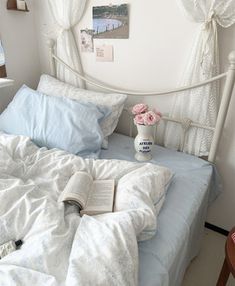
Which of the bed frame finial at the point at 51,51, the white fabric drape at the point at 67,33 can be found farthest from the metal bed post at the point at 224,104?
the bed frame finial at the point at 51,51

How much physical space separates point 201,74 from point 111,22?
715mm

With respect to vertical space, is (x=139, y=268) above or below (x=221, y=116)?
below

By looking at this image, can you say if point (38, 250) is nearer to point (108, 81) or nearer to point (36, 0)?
point (108, 81)

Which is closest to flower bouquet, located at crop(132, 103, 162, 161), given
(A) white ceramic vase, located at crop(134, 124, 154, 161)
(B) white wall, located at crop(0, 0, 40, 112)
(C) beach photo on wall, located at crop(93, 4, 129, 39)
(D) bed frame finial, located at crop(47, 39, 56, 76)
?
(A) white ceramic vase, located at crop(134, 124, 154, 161)

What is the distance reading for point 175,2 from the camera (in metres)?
1.39

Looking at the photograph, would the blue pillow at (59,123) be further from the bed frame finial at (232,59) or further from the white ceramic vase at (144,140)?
the bed frame finial at (232,59)

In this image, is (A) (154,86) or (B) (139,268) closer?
(B) (139,268)

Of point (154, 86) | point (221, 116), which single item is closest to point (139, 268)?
point (221, 116)

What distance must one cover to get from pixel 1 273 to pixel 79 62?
157cm

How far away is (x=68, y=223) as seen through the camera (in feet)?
3.00

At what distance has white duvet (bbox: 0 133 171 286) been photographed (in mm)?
710

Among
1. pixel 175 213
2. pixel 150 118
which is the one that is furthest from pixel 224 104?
pixel 175 213

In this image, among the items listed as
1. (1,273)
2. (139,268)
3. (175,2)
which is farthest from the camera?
(175,2)

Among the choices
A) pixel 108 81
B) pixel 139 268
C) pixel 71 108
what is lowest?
pixel 139 268
